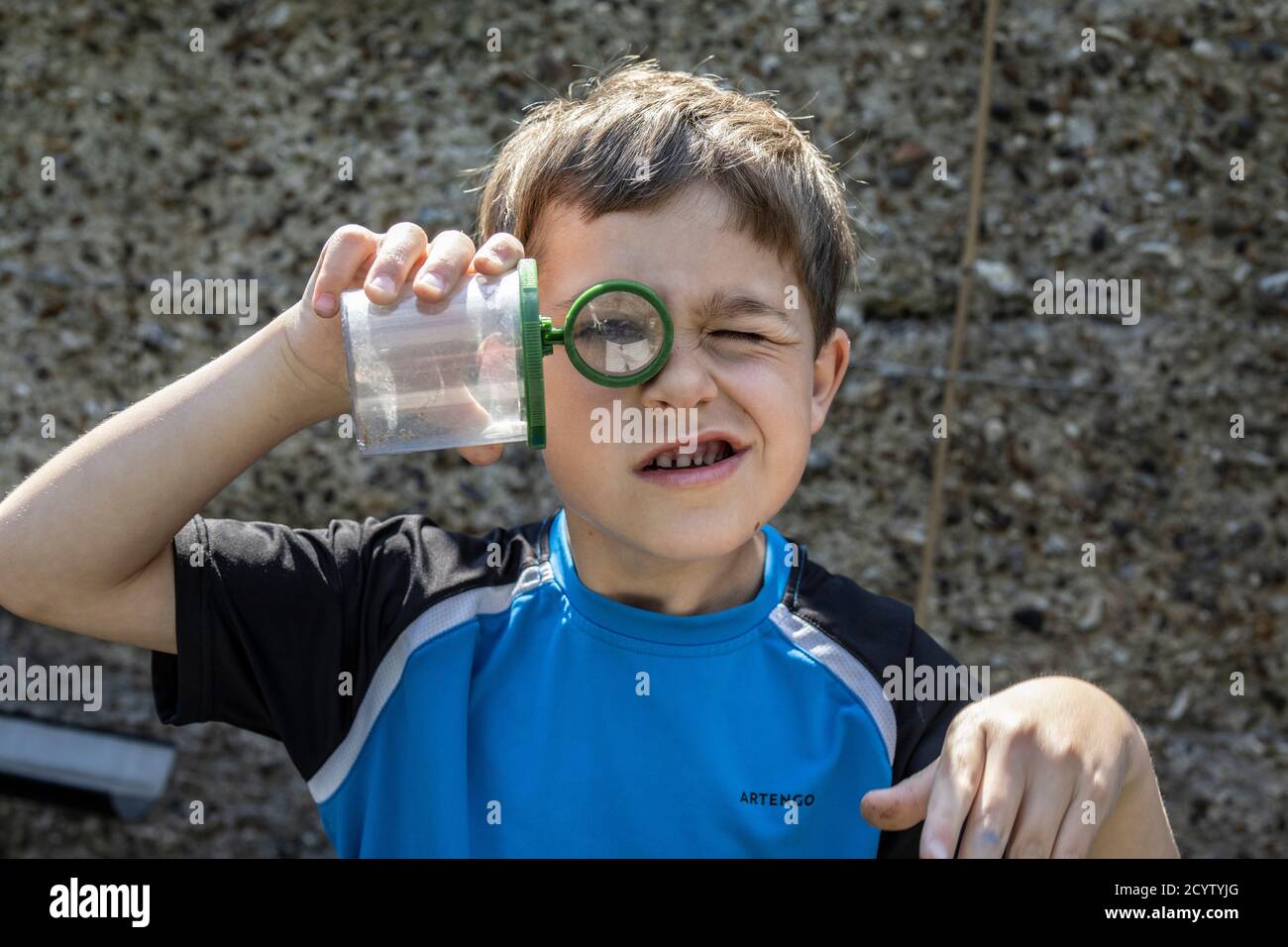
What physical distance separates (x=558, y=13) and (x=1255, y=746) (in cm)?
210

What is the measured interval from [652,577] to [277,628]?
0.50 metres

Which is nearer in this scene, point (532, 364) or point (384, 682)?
point (532, 364)

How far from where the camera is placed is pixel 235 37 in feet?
8.78

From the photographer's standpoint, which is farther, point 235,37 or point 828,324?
point 235,37

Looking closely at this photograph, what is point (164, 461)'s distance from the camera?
150cm

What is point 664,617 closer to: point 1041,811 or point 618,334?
point 618,334

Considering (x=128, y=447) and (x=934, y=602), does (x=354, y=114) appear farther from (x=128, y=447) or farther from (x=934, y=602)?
(x=934, y=602)

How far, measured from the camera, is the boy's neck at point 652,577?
1.72 meters

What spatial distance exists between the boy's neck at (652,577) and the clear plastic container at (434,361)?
0.28 meters

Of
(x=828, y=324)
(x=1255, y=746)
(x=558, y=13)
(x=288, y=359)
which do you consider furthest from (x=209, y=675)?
(x=1255, y=746)

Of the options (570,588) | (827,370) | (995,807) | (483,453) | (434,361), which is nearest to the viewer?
(995,807)

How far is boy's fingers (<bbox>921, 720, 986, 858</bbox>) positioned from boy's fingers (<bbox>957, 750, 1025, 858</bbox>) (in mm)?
10

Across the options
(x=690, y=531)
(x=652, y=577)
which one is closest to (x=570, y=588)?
(x=652, y=577)
